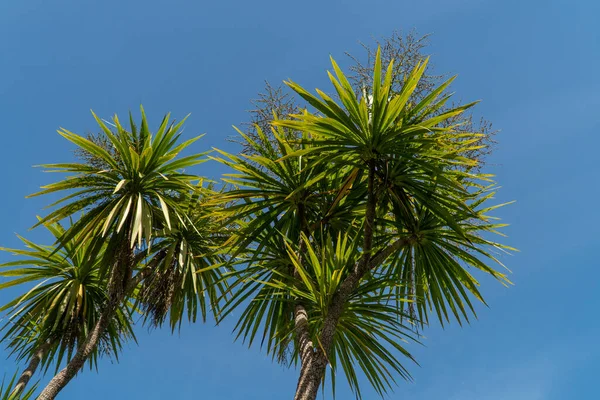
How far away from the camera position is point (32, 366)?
22.2ft

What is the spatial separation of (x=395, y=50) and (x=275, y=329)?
2.78 metres

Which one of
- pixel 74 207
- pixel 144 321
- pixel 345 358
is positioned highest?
pixel 74 207

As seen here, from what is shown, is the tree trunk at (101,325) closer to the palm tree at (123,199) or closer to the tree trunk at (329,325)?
the palm tree at (123,199)

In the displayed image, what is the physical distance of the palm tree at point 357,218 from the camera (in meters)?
4.79

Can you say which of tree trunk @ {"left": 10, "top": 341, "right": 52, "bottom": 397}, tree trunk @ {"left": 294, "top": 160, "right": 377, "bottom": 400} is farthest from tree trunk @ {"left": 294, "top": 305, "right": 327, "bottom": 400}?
tree trunk @ {"left": 10, "top": 341, "right": 52, "bottom": 397}

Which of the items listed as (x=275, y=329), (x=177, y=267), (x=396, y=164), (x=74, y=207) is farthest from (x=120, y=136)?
(x=396, y=164)

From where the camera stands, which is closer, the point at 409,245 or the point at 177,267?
the point at 409,245

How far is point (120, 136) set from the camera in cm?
641

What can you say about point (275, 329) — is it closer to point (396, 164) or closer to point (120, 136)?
point (396, 164)

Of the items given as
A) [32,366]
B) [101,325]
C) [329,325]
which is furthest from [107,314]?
[329,325]

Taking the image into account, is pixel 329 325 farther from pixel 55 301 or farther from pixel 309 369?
pixel 55 301

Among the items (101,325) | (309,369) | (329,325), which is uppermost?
(101,325)

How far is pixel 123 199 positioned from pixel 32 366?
220cm

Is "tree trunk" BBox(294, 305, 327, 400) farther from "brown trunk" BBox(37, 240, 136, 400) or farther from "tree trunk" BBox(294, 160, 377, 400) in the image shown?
"brown trunk" BBox(37, 240, 136, 400)
